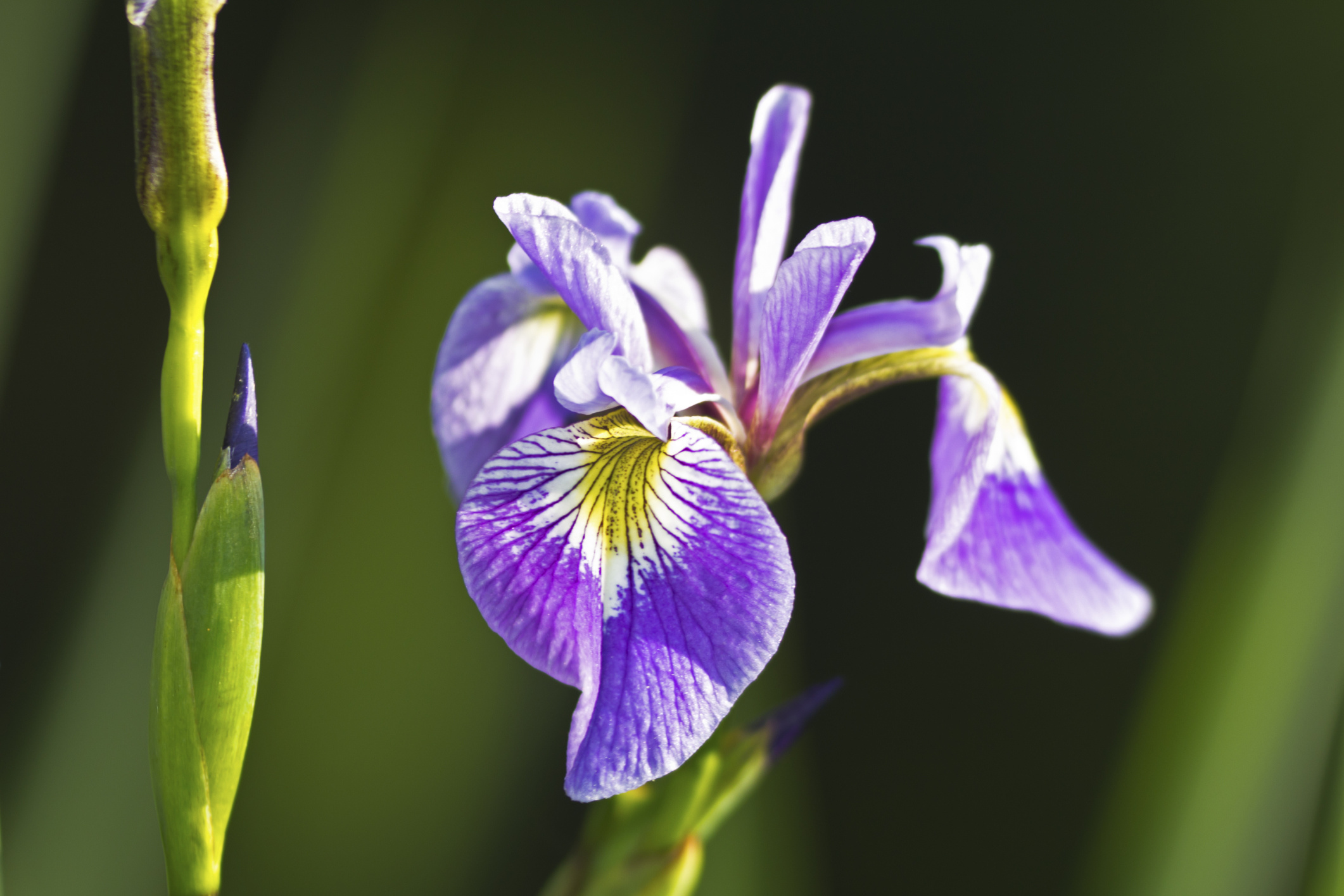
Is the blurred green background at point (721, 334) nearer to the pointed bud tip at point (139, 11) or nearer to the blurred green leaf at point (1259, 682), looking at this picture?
the blurred green leaf at point (1259, 682)

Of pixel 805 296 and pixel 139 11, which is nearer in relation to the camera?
pixel 139 11

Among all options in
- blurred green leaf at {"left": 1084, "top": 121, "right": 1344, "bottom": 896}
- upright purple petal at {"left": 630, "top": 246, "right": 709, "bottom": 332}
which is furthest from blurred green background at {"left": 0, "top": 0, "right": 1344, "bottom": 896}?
upright purple petal at {"left": 630, "top": 246, "right": 709, "bottom": 332}

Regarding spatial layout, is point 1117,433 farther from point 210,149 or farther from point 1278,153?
point 210,149

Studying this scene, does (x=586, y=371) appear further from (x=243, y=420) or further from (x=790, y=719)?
(x=790, y=719)

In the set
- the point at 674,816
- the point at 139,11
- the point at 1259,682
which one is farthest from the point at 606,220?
the point at 1259,682

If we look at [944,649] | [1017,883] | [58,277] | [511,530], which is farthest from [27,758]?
[1017,883]

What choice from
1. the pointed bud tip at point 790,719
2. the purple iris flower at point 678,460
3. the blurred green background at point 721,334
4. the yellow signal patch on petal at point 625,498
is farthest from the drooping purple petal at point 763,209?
the blurred green background at point 721,334
